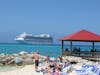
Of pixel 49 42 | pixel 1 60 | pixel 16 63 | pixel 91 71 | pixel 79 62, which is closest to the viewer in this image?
pixel 91 71

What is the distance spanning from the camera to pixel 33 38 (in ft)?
556

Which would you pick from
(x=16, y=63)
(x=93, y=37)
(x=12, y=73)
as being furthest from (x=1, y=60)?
(x=12, y=73)

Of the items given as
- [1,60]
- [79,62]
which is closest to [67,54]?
[79,62]

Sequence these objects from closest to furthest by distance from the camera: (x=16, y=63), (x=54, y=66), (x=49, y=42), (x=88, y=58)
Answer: (x=54, y=66)
(x=88, y=58)
(x=16, y=63)
(x=49, y=42)

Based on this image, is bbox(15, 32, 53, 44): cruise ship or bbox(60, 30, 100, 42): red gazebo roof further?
bbox(15, 32, 53, 44): cruise ship

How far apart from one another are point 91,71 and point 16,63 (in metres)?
13.6

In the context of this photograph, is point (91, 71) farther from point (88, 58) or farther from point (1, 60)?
point (1, 60)

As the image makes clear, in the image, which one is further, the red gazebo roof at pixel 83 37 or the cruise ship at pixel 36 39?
the cruise ship at pixel 36 39

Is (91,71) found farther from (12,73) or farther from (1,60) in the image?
(1,60)

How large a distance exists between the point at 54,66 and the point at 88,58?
878 centimetres

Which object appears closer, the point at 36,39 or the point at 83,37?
the point at 83,37

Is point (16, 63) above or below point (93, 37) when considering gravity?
below

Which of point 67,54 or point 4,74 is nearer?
point 4,74

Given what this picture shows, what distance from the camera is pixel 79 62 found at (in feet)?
90.9
